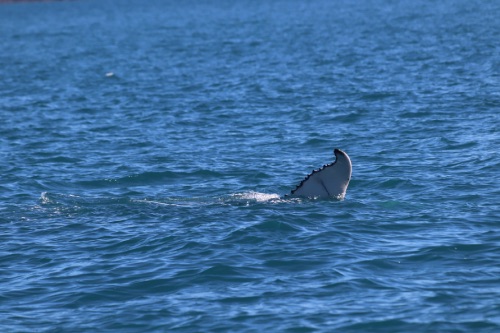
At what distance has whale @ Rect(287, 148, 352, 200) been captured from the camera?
20.2 m

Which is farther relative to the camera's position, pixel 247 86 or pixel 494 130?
pixel 247 86

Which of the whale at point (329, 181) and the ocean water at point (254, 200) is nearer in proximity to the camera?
the ocean water at point (254, 200)

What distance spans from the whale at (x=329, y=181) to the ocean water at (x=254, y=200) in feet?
0.74

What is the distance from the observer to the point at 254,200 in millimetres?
21625

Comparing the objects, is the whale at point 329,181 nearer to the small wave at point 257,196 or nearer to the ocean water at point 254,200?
the ocean water at point 254,200

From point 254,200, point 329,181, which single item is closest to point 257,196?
point 254,200

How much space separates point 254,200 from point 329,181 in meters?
1.92

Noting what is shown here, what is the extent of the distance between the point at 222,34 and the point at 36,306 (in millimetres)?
64167

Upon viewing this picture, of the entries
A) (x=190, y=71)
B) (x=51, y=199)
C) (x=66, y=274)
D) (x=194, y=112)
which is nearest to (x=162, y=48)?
(x=190, y=71)

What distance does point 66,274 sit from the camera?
17.4 m

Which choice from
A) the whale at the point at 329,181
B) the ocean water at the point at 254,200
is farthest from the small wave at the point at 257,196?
the whale at the point at 329,181

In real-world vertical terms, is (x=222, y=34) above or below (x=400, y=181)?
below

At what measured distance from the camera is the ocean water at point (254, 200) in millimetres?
15438

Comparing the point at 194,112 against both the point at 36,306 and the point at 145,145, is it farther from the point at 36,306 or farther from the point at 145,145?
the point at 36,306
